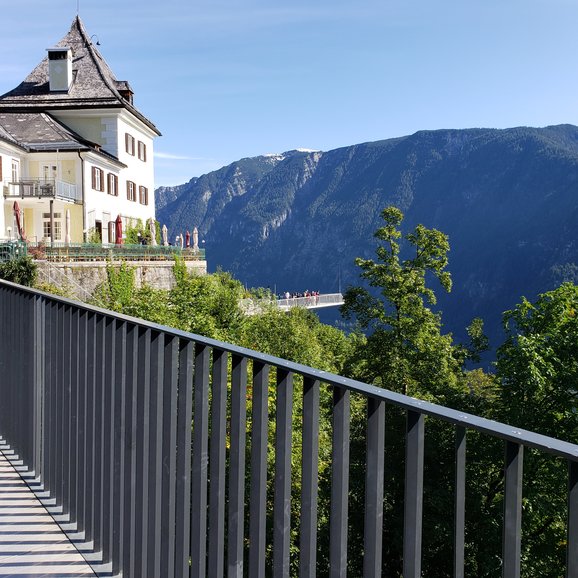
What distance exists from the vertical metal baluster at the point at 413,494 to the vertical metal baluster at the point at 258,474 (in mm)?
598

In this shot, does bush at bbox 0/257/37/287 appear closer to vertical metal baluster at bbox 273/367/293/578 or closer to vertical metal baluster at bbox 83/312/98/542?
vertical metal baluster at bbox 83/312/98/542

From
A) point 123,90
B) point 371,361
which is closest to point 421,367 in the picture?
point 371,361

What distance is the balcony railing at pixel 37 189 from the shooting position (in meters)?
36.6

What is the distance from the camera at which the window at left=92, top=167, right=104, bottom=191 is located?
40188 mm

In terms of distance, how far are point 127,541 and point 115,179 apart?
4295cm

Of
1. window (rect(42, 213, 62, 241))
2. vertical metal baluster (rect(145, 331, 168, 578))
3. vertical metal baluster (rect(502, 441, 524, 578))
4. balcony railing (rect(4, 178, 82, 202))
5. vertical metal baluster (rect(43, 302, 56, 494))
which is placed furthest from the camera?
window (rect(42, 213, 62, 241))

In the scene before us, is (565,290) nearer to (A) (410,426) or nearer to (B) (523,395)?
(B) (523,395)

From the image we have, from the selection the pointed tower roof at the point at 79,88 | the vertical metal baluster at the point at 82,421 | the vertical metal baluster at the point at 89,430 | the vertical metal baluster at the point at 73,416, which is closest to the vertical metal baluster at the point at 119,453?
the vertical metal baluster at the point at 89,430

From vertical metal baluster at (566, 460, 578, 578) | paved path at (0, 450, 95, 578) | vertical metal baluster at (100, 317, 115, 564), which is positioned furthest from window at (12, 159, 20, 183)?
vertical metal baluster at (566, 460, 578, 578)

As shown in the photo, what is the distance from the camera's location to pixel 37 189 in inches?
1462

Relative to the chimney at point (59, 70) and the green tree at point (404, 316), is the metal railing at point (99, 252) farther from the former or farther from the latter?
the chimney at point (59, 70)

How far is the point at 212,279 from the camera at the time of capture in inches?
1655

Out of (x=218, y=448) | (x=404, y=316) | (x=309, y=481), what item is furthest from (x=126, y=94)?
(x=309, y=481)

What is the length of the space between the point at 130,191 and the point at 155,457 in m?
45.7
